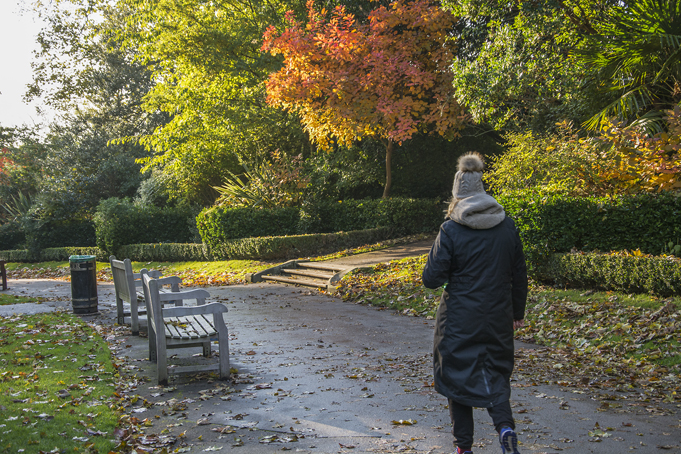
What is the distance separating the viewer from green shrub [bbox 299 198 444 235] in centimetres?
1791

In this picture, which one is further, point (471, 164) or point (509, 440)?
point (471, 164)

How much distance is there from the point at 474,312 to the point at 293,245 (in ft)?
42.6

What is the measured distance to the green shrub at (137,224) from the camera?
21.9m

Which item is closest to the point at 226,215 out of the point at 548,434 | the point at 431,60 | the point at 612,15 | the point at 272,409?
the point at 431,60

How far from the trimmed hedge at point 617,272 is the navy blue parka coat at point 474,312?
16.4 feet

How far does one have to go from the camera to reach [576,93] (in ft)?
36.5

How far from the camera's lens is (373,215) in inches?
715

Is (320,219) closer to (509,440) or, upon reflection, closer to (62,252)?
(62,252)

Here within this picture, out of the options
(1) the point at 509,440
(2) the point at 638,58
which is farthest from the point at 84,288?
(2) the point at 638,58

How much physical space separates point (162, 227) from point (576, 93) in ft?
58.7

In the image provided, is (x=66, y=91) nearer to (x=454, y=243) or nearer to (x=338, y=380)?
(x=338, y=380)

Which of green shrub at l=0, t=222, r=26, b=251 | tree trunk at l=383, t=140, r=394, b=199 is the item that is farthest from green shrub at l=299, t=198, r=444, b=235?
green shrub at l=0, t=222, r=26, b=251

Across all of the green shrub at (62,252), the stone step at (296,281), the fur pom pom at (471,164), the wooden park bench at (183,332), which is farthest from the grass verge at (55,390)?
→ the green shrub at (62,252)

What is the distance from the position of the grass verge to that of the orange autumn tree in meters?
9.68
